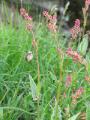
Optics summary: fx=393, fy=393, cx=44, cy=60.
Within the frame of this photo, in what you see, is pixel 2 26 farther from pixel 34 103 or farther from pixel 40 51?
pixel 34 103

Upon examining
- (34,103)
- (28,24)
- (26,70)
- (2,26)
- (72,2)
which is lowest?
(34,103)

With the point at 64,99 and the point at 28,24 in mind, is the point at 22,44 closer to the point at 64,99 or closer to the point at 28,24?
the point at 64,99

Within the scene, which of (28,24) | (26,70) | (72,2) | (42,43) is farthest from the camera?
(72,2)

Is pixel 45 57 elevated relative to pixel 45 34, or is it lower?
lower

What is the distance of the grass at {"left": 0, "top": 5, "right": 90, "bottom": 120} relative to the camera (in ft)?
5.83

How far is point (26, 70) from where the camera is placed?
2412 millimetres

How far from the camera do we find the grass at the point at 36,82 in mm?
1777

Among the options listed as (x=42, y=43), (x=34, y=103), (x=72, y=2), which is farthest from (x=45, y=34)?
(x=72, y=2)

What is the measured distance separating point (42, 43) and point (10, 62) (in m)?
0.40

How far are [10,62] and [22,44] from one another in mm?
226

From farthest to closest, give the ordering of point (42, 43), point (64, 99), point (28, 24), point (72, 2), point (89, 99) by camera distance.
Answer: point (72, 2), point (42, 43), point (89, 99), point (64, 99), point (28, 24)

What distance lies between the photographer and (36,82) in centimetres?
229

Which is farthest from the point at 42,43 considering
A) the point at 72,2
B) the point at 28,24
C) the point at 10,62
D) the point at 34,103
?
the point at 72,2

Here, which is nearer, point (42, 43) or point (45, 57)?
point (45, 57)
